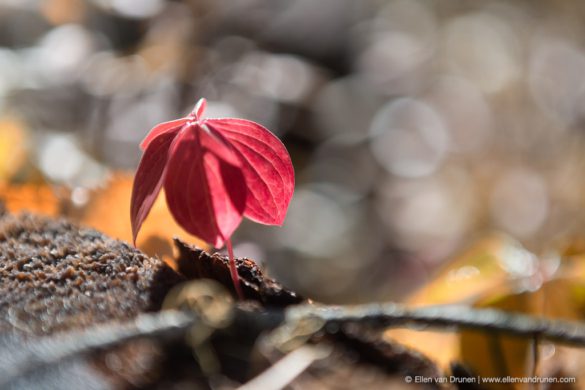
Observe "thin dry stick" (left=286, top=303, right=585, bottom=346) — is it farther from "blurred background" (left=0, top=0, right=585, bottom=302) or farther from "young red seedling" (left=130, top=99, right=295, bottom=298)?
"blurred background" (left=0, top=0, right=585, bottom=302)

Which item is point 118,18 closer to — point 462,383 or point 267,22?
point 267,22

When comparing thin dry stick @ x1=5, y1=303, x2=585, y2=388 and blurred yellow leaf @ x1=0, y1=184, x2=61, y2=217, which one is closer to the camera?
thin dry stick @ x1=5, y1=303, x2=585, y2=388

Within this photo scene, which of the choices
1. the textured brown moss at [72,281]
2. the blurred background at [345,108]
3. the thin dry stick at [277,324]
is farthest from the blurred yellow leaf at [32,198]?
the blurred background at [345,108]

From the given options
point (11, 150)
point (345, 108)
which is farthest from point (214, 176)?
point (345, 108)

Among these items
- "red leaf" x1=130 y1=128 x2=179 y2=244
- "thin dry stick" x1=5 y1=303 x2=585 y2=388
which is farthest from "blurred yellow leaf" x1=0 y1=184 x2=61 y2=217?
"thin dry stick" x1=5 y1=303 x2=585 y2=388

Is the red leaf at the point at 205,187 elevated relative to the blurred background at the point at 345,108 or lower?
lower

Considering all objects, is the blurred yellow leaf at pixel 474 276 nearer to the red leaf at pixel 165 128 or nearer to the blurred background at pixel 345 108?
the red leaf at pixel 165 128

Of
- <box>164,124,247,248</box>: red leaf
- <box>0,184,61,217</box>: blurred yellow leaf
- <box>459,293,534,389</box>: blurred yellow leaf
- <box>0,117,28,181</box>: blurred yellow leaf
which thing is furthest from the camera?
<box>0,117,28,181</box>: blurred yellow leaf
